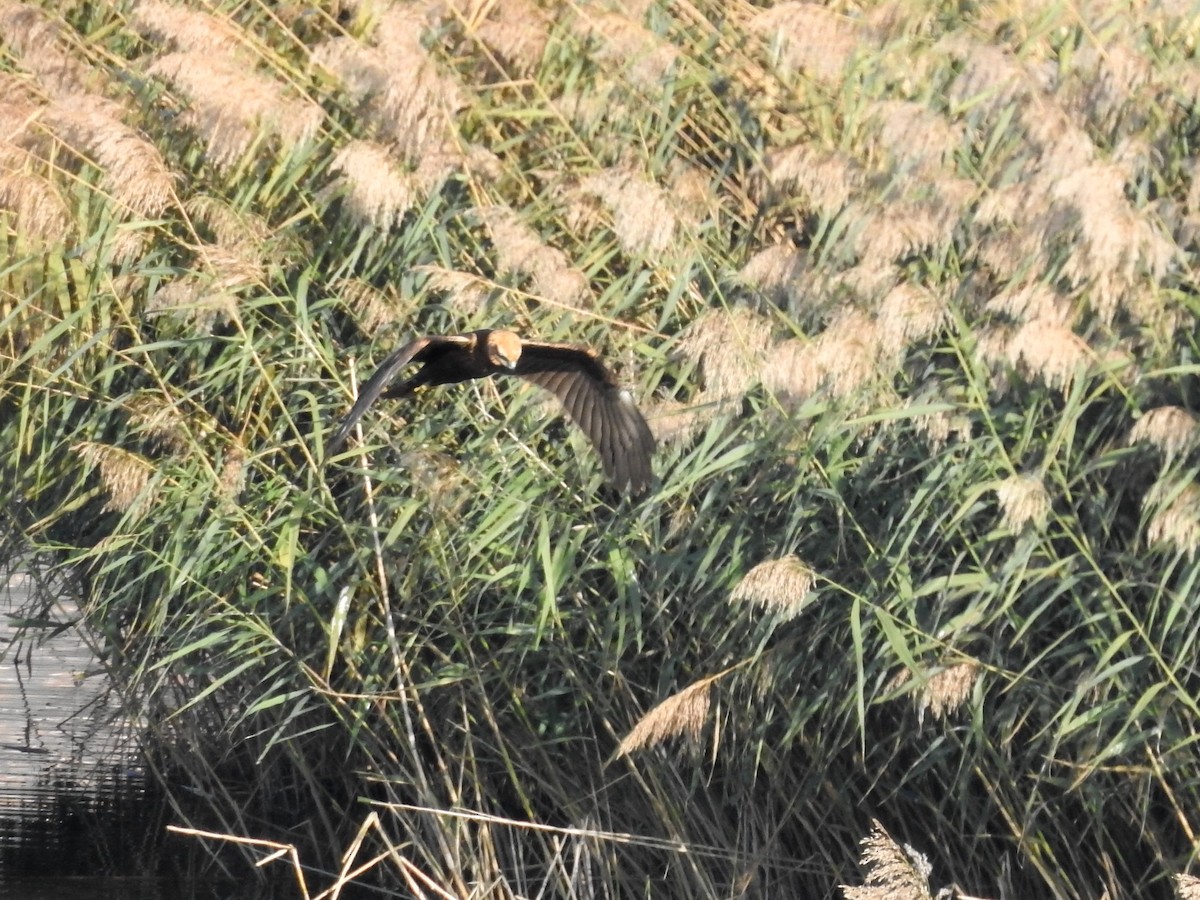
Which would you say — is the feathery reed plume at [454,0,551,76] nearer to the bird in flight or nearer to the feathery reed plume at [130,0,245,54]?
the feathery reed plume at [130,0,245,54]

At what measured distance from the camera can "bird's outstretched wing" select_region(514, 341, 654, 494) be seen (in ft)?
13.1

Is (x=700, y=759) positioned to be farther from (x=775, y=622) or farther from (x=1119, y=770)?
(x=1119, y=770)

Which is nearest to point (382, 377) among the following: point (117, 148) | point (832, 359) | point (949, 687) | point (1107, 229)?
point (832, 359)

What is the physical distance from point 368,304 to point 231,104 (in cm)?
58

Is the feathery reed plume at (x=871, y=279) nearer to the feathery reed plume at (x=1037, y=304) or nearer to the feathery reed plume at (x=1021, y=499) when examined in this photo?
the feathery reed plume at (x=1037, y=304)

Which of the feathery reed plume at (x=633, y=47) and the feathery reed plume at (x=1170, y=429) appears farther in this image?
the feathery reed plume at (x=633, y=47)

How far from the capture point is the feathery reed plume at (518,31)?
440 cm

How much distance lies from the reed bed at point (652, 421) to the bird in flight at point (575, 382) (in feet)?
0.28

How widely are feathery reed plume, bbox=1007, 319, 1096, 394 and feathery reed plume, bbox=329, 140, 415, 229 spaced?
1.45 m

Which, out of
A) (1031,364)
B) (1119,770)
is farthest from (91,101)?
(1119,770)

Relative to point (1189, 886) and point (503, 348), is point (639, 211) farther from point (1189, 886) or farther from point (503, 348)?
point (1189, 886)

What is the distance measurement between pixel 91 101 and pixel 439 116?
839 millimetres

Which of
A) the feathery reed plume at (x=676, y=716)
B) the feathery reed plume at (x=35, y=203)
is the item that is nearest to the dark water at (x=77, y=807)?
the feathery reed plume at (x=35, y=203)

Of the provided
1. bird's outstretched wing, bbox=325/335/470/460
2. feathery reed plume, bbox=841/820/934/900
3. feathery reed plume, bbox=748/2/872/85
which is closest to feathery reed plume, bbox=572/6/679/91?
feathery reed plume, bbox=748/2/872/85
